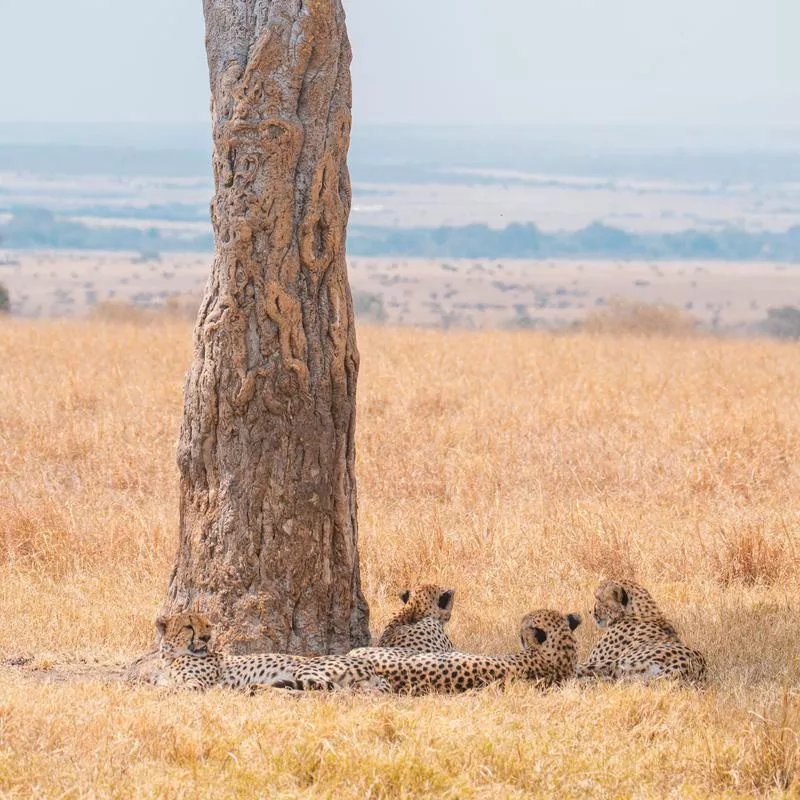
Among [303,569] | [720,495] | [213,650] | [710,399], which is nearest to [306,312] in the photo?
[303,569]

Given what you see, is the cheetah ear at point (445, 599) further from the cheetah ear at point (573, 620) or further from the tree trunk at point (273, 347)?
the cheetah ear at point (573, 620)

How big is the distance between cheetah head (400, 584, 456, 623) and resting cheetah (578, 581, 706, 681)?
24.7 inches

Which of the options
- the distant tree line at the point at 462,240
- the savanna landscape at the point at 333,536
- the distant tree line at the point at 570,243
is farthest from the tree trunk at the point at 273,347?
the distant tree line at the point at 570,243

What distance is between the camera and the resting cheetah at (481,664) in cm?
492

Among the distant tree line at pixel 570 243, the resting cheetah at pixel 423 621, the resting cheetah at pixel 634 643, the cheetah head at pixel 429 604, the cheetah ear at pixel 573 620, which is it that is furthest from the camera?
the distant tree line at pixel 570 243

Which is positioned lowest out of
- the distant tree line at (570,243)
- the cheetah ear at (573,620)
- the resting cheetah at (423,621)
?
the resting cheetah at (423,621)

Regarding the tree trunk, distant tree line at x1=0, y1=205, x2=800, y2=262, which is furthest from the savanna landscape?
distant tree line at x1=0, y1=205, x2=800, y2=262

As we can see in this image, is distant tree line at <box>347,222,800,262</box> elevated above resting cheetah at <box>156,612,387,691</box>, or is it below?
above

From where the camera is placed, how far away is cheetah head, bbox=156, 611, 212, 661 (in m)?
5.09

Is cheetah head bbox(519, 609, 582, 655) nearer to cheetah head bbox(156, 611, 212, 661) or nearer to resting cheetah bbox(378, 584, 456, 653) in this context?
resting cheetah bbox(378, 584, 456, 653)

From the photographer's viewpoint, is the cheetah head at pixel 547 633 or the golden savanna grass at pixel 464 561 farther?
the cheetah head at pixel 547 633

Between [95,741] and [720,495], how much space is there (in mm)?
5360

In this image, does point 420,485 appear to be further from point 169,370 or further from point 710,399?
point 169,370

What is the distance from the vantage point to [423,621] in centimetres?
556
